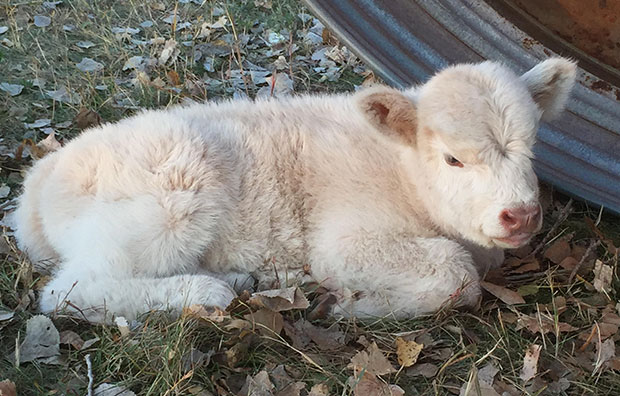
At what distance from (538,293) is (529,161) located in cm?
94

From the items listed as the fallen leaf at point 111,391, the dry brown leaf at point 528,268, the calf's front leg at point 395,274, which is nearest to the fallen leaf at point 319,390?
the calf's front leg at point 395,274

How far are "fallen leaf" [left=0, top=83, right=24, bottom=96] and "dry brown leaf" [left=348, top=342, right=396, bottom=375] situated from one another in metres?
4.02

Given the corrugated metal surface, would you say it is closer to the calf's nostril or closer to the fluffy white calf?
the fluffy white calf

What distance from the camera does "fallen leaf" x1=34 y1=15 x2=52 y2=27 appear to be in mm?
7301

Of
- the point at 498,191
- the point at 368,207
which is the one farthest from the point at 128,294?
the point at 498,191

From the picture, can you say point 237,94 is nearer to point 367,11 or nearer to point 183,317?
point 367,11

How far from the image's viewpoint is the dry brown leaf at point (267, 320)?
3639mm

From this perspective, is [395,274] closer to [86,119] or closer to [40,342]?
[40,342]

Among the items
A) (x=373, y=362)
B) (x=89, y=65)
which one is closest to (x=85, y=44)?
(x=89, y=65)

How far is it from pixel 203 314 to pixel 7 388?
0.91 m

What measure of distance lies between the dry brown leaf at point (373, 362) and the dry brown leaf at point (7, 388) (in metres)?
1.48

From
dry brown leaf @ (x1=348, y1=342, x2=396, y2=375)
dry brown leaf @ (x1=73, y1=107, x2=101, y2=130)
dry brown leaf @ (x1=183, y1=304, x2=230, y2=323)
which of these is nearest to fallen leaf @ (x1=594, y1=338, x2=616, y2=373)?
dry brown leaf @ (x1=348, y1=342, x2=396, y2=375)

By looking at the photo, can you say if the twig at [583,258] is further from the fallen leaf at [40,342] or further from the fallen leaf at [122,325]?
the fallen leaf at [40,342]

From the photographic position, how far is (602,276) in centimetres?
424
